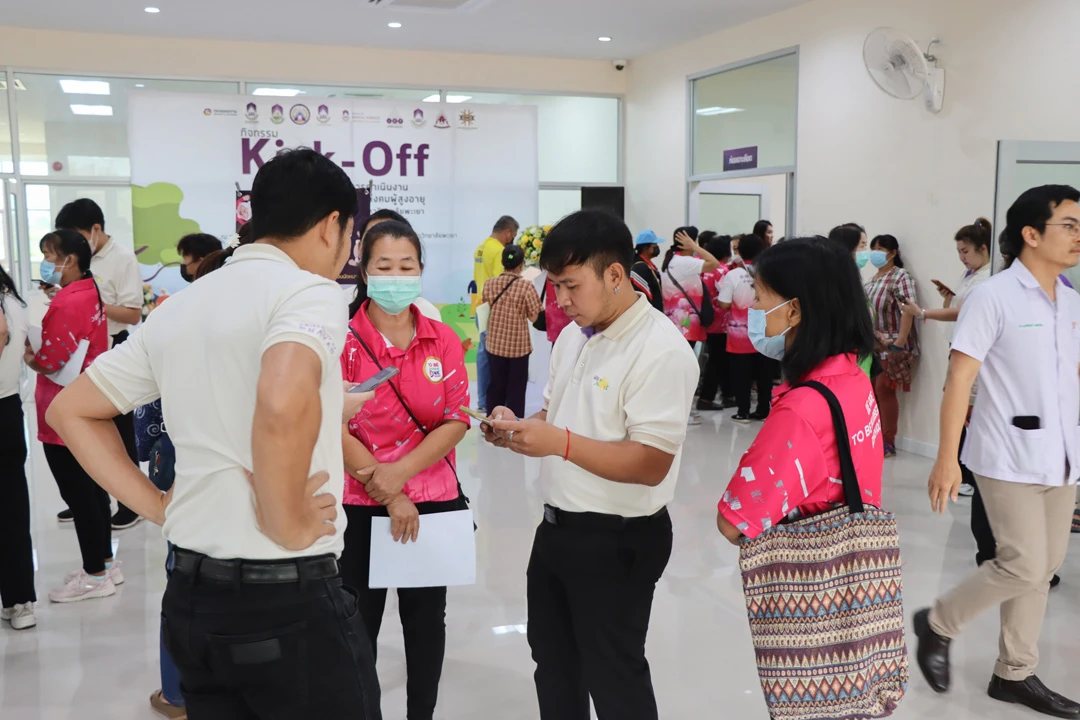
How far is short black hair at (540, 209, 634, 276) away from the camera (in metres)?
1.90

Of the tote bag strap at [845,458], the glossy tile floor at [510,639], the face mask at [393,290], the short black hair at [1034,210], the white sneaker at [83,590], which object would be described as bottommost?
the glossy tile floor at [510,639]

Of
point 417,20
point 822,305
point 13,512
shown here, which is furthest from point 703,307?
point 822,305

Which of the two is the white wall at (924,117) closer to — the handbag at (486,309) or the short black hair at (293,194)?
the handbag at (486,309)

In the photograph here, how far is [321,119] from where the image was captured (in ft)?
29.7

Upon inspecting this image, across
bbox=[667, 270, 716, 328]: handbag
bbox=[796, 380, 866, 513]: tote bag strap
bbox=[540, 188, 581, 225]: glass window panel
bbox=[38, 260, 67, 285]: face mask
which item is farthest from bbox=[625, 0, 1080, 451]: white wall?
bbox=[38, 260, 67, 285]: face mask

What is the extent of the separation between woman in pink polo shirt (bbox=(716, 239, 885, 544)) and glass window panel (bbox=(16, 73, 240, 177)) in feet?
28.3

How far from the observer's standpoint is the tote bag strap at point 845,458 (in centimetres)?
176

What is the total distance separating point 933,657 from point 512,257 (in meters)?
4.43

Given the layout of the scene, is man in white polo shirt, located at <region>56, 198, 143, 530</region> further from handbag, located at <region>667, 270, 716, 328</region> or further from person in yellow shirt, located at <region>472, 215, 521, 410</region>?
handbag, located at <region>667, 270, 716, 328</region>

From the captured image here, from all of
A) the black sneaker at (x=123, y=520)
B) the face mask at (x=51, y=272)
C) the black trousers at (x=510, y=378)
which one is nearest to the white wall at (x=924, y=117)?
the black trousers at (x=510, y=378)

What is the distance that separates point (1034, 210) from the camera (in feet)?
9.14

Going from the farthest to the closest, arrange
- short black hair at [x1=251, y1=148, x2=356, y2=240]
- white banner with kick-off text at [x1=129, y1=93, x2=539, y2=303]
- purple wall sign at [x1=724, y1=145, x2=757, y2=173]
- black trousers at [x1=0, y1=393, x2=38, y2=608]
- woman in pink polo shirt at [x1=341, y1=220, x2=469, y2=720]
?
purple wall sign at [x1=724, y1=145, x2=757, y2=173], white banner with kick-off text at [x1=129, y1=93, x2=539, y2=303], black trousers at [x1=0, y1=393, x2=38, y2=608], woman in pink polo shirt at [x1=341, y1=220, x2=469, y2=720], short black hair at [x1=251, y1=148, x2=356, y2=240]

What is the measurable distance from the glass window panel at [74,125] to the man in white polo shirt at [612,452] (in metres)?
8.39

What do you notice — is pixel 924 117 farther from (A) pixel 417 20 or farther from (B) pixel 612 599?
(B) pixel 612 599
